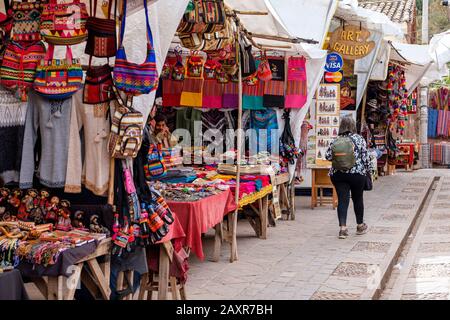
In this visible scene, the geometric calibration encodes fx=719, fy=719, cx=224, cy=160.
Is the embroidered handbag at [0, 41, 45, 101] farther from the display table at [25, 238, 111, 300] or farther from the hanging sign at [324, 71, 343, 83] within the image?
the hanging sign at [324, 71, 343, 83]

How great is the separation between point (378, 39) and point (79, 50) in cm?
974

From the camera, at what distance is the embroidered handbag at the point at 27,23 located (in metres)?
5.66

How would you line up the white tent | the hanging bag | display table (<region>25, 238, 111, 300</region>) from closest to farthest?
display table (<region>25, 238, 111, 300</region>)
the hanging bag
the white tent

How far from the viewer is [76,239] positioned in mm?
5250

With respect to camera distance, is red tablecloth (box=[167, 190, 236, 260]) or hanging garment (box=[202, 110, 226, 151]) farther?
hanging garment (box=[202, 110, 226, 151])

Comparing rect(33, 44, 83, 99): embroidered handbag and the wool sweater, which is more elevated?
rect(33, 44, 83, 99): embroidered handbag

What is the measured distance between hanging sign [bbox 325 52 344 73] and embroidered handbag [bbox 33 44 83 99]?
838cm

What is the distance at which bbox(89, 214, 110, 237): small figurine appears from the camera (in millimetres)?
5594

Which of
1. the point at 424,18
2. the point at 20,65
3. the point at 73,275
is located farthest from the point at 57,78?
the point at 424,18

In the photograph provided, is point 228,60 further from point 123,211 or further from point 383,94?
point 383,94

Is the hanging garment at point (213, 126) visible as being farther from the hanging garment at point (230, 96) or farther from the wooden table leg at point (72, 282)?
the wooden table leg at point (72, 282)

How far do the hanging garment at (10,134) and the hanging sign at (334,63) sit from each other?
8.52 m

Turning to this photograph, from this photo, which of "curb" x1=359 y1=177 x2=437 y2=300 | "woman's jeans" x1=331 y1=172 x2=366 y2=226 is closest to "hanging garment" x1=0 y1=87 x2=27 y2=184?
"curb" x1=359 y1=177 x2=437 y2=300

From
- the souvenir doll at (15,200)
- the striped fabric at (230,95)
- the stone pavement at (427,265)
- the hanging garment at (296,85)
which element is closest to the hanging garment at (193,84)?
the striped fabric at (230,95)
